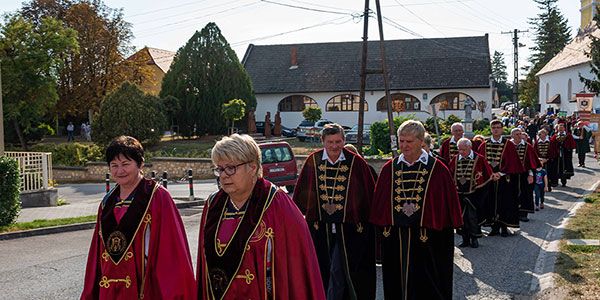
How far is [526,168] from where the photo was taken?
13.2 metres

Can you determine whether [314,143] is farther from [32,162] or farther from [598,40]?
[32,162]

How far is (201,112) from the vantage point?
151 feet

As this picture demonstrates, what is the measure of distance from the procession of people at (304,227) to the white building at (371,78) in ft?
147

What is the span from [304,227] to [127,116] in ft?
106

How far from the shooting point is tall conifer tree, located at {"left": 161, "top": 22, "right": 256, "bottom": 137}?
46.0 meters

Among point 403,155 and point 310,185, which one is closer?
point 403,155

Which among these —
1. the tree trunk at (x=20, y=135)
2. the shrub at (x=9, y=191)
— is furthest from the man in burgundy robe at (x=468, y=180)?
the tree trunk at (x=20, y=135)

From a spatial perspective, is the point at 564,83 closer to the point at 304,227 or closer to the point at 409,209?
the point at 409,209

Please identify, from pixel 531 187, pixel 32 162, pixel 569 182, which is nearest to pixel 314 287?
pixel 531 187

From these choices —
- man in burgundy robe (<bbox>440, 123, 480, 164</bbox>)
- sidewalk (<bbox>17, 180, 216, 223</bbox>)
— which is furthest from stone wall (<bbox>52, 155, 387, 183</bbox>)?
man in burgundy robe (<bbox>440, 123, 480, 164</bbox>)

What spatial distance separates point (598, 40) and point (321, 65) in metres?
36.2

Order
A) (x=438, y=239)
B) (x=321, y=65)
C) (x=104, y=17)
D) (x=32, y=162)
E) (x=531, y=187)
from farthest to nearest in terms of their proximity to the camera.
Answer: (x=321, y=65) → (x=104, y=17) → (x=32, y=162) → (x=531, y=187) → (x=438, y=239)

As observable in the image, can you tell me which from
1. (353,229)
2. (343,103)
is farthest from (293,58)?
(353,229)

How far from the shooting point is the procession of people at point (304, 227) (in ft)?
13.0
